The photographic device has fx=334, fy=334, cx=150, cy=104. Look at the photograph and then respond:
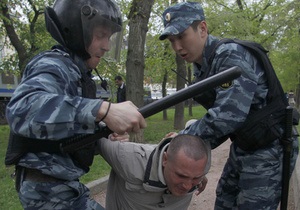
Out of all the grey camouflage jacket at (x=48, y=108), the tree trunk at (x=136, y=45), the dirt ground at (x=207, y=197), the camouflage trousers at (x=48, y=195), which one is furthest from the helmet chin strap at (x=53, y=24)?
the tree trunk at (x=136, y=45)

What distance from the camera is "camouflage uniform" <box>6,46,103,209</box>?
1319 millimetres

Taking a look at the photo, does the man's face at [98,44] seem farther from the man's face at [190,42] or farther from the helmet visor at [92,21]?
the man's face at [190,42]

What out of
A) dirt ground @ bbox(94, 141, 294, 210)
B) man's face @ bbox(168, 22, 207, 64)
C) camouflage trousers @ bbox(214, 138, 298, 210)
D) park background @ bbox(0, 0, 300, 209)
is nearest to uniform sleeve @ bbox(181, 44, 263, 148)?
man's face @ bbox(168, 22, 207, 64)

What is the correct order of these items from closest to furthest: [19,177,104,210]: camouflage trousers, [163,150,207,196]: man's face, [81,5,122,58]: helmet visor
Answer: [19,177,104,210]: camouflage trousers, [81,5,122,58]: helmet visor, [163,150,207,196]: man's face

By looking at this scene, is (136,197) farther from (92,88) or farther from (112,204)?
(92,88)

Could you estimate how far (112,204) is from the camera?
2.27 metres

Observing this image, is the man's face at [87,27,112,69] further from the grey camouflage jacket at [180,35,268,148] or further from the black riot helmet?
the grey camouflage jacket at [180,35,268,148]

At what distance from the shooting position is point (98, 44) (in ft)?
5.88

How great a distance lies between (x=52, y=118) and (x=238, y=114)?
1153mm

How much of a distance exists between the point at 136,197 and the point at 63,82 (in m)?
1.00

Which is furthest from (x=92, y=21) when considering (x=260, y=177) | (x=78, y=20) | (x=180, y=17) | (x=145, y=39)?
(x=145, y=39)

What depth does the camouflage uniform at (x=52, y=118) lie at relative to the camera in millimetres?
1319

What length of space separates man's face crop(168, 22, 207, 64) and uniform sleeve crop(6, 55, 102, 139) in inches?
43.1

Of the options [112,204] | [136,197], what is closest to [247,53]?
[136,197]
